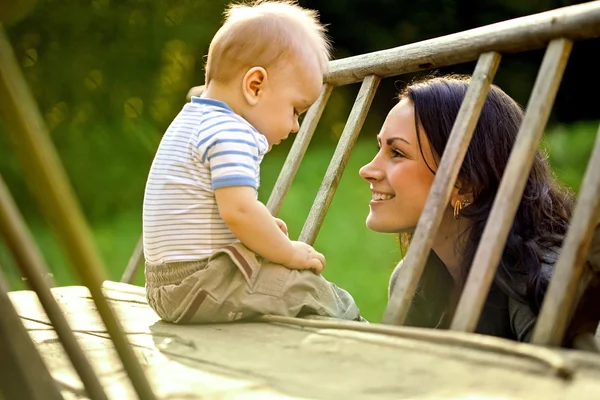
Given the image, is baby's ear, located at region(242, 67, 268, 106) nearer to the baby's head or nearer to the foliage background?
the baby's head

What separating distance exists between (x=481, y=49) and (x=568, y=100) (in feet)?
11.9

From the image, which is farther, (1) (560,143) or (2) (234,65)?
(1) (560,143)

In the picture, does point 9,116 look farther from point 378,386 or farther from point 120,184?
point 120,184

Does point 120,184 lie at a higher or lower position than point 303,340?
lower

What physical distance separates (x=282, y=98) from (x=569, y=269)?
710 mm

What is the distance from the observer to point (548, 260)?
163 centimetres

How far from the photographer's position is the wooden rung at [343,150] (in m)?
1.86

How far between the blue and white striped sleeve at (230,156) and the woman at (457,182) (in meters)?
0.48

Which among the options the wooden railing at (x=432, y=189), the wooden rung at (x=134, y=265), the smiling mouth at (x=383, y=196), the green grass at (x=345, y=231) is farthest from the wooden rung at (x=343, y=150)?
the green grass at (x=345, y=231)

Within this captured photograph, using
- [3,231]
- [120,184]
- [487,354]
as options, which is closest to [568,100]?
[120,184]

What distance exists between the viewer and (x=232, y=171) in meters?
1.41

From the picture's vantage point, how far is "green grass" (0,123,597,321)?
13.8 feet

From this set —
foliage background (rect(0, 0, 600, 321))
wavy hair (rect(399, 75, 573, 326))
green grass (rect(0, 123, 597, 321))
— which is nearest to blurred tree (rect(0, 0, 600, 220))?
foliage background (rect(0, 0, 600, 321))

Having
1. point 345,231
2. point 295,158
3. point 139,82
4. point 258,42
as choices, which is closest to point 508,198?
point 258,42
